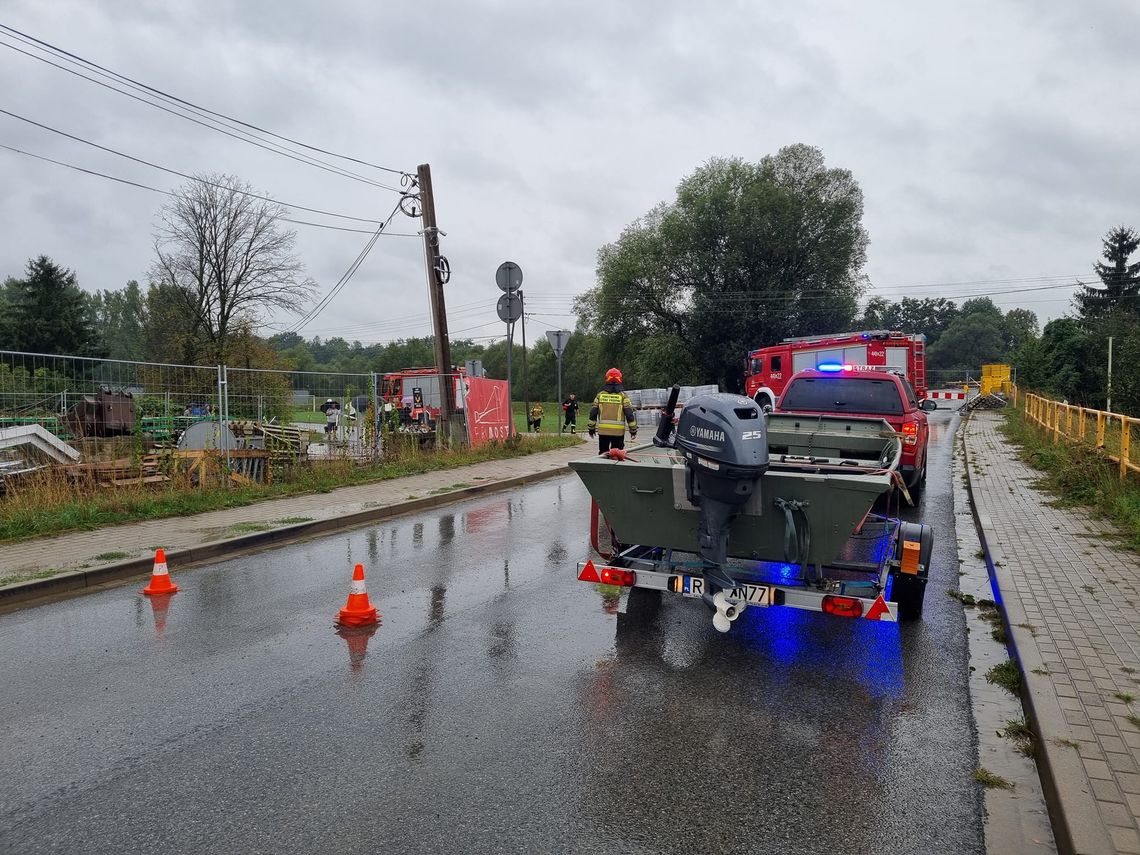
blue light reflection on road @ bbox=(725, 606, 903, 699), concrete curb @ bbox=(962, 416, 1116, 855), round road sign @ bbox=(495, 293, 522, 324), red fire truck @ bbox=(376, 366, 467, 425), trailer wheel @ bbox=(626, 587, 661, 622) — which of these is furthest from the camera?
red fire truck @ bbox=(376, 366, 467, 425)

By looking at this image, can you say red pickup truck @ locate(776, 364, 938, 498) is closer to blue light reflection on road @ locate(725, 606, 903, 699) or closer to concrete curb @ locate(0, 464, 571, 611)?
blue light reflection on road @ locate(725, 606, 903, 699)

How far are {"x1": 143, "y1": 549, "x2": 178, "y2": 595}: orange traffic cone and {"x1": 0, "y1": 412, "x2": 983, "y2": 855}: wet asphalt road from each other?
0.26 metres

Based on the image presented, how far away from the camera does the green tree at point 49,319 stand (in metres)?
49.0

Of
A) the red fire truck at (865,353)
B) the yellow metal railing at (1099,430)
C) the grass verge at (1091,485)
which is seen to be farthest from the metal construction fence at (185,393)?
the yellow metal railing at (1099,430)

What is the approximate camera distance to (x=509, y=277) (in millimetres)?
17766

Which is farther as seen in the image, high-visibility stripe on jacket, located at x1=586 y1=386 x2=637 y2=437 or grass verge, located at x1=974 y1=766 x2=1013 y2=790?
high-visibility stripe on jacket, located at x1=586 y1=386 x2=637 y2=437

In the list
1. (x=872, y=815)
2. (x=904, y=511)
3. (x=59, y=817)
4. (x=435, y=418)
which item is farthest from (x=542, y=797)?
(x=435, y=418)

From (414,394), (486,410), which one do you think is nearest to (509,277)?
(486,410)

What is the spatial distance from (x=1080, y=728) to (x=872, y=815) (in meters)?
1.29

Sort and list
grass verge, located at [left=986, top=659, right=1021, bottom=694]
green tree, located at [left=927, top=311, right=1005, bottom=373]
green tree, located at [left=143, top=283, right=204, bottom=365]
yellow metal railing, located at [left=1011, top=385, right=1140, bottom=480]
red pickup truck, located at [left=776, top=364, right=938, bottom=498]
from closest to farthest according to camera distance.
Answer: grass verge, located at [left=986, top=659, right=1021, bottom=694] < yellow metal railing, located at [left=1011, top=385, right=1140, bottom=480] < red pickup truck, located at [left=776, top=364, right=938, bottom=498] < green tree, located at [left=143, top=283, right=204, bottom=365] < green tree, located at [left=927, top=311, right=1005, bottom=373]

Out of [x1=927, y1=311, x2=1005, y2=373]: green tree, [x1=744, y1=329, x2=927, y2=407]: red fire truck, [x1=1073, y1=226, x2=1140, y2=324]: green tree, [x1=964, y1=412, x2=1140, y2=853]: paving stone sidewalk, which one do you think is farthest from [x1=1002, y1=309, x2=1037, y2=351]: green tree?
[x1=964, y1=412, x2=1140, y2=853]: paving stone sidewalk

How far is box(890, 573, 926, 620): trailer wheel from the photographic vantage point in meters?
5.45

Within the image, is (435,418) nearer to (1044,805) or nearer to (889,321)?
(1044,805)

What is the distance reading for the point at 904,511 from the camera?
33.8ft
